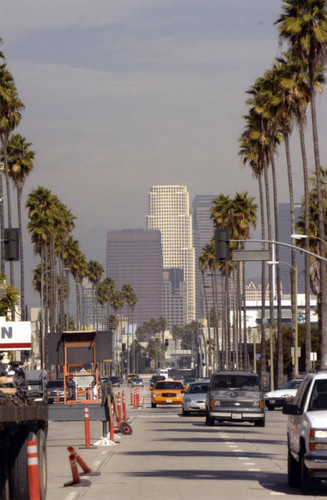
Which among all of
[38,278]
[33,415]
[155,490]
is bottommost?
[155,490]

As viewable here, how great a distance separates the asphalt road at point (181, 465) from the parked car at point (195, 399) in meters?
10.1

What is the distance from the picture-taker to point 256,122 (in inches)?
2815

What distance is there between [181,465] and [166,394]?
119 feet

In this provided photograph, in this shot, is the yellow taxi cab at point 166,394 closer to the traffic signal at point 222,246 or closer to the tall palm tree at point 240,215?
the traffic signal at point 222,246

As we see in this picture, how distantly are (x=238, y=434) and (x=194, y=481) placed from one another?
1381cm

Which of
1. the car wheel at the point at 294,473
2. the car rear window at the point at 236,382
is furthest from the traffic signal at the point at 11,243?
the car wheel at the point at 294,473

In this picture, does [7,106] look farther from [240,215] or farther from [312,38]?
[240,215]

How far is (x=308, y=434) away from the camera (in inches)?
606

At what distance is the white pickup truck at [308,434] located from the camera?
1518cm

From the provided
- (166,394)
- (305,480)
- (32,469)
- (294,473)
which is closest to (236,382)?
(294,473)

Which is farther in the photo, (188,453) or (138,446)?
(138,446)

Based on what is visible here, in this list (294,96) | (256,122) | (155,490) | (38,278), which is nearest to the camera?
(155,490)

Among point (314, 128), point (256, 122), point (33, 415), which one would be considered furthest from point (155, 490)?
point (256, 122)

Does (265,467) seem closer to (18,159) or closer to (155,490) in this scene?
(155,490)
